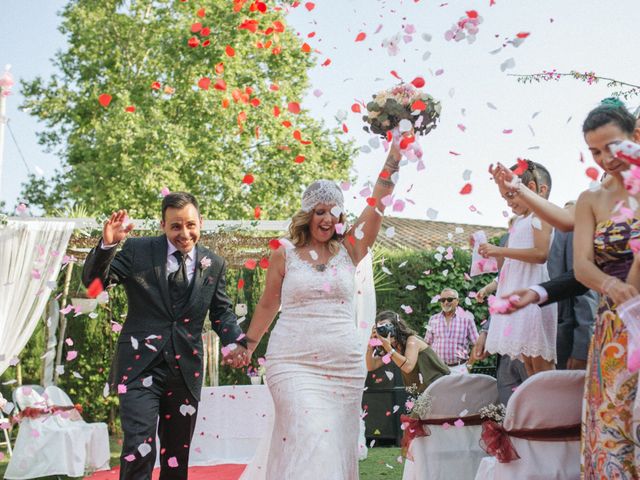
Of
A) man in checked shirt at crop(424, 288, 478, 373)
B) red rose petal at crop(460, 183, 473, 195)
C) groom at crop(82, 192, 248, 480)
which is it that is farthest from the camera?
man in checked shirt at crop(424, 288, 478, 373)

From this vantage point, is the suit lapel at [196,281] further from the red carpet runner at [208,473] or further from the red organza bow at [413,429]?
the red carpet runner at [208,473]

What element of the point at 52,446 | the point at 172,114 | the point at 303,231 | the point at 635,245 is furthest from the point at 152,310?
the point at 172,114

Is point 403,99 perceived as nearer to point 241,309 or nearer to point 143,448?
point 143,448

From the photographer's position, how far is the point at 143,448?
4121 mm

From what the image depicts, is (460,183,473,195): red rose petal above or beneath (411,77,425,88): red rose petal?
beneath

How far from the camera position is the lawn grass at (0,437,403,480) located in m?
7.44

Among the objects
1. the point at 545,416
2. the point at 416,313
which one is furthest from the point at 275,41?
the point at 545,416

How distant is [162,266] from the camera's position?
457 centimetres

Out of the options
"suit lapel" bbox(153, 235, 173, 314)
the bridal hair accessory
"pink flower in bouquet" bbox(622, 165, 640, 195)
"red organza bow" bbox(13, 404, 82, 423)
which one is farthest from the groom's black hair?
"red organza bow" bbox(13, 404, 82, 423)

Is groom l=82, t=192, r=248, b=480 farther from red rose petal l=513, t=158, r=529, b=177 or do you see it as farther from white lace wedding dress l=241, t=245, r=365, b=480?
red rose petal l=513, t=158, r=529, b=177

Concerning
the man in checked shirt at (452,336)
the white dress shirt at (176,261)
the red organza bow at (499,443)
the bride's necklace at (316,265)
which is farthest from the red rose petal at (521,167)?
the man in checked shirt at (452,336)

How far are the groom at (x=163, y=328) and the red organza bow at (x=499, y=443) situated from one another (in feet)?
4.71

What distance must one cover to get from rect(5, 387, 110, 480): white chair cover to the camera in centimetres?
304

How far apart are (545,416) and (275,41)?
1826 centimetres
